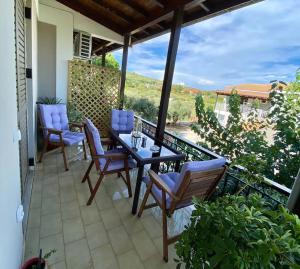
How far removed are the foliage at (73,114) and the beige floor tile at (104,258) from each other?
300 cm

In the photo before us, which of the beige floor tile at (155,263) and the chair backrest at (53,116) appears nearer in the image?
the beige floor tile at (155,263)

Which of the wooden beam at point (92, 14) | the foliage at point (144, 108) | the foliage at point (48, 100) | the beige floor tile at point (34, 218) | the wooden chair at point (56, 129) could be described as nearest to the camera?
the beige floor tile at point (34, 218)

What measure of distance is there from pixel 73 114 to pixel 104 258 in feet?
10.6

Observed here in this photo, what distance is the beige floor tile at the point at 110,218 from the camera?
2029mm

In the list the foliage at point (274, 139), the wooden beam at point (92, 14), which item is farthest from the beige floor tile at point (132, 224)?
the wooden beam at point (92, 14)

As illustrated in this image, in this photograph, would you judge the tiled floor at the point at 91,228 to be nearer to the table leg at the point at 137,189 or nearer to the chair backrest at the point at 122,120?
the table leg at the point at 137,189

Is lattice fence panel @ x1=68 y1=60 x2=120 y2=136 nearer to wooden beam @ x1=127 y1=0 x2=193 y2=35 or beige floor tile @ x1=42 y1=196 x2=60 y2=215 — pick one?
wooden beam @ x1=127 y1=0 x2=193 y2=35

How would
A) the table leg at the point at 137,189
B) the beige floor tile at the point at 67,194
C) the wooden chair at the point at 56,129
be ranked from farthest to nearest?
1. the wooden chair at the point at 56,129
2. the beige floor tile at the point at 67,194
3. the table leg at the point at 137,189

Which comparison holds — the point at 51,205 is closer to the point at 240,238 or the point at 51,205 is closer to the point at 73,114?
the point at 240,238

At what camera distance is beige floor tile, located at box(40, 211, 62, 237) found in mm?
1839

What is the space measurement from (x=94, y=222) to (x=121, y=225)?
29 centimetres

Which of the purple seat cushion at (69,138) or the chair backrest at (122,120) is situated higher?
the chair backrest at (122,120)

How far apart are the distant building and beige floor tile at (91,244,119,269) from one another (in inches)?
80.6

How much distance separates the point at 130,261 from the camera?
5.44 ft
